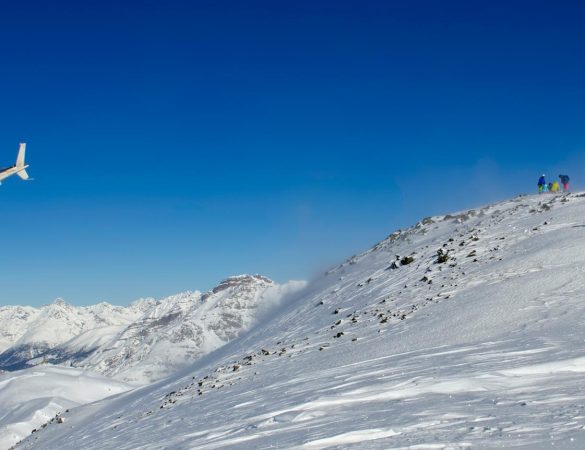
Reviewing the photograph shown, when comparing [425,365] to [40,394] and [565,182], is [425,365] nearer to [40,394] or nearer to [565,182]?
[565,182]

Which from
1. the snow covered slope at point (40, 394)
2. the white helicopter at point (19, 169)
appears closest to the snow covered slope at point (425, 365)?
the white helicopter at point (19, 169)

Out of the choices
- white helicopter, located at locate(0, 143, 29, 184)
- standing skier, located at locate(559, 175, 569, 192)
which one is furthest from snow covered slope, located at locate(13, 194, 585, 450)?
white helicopter, located at locate(0, 143, 29, 184)

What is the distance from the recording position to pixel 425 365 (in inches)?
478

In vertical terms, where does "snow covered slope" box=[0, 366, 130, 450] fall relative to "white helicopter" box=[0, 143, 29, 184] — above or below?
below

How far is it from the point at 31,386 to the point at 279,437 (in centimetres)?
7590

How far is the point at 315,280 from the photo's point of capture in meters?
47.7

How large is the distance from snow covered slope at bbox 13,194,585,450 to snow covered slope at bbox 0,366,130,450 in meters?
27.5

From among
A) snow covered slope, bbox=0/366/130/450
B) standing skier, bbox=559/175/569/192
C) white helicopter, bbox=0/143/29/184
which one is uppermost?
white helicopter, bbox=0/143/29/184

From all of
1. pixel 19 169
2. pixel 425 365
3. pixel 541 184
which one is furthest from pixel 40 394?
pixel 425 365

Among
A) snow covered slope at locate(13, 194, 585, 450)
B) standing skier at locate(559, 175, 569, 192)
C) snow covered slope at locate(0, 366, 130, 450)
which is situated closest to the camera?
snow covered slope at locate(13, 194, 585, 450)

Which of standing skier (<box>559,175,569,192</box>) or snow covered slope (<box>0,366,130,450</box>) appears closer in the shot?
standing skier (<box>559,175,569,192</box>)

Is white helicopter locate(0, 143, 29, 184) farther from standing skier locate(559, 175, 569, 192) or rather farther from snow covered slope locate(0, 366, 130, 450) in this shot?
standing skier locate(559, 175, 569, 192)

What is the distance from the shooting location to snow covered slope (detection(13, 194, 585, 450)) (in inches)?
302

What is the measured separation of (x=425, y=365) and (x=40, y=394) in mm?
70605
